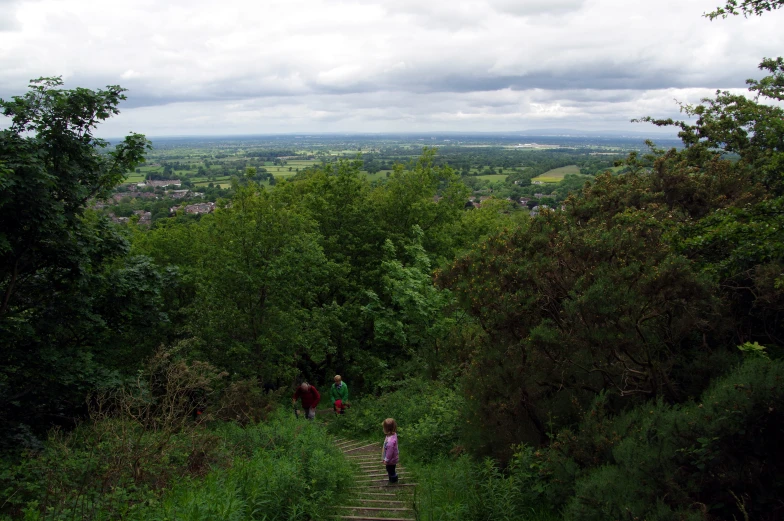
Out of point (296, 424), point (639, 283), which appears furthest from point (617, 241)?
point (296, 424)

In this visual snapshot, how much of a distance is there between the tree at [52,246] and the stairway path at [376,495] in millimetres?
5835

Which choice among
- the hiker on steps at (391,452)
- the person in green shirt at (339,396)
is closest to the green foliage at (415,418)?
the person in green shirt at (339,396)

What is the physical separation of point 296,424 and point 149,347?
808 centimetres

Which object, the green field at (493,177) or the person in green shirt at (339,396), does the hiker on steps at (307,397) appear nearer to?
the person in green shirt at (339,396)

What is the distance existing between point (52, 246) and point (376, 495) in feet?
26.6

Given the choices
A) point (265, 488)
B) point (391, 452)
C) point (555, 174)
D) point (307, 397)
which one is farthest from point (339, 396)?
point (555, 174)

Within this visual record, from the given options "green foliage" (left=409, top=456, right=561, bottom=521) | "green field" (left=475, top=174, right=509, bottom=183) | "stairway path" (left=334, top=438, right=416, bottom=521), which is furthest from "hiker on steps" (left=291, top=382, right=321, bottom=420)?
"green field" (left=475, top=174, right=509, bottom=183)

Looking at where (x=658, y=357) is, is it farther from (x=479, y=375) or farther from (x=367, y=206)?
(x=367, y=206)

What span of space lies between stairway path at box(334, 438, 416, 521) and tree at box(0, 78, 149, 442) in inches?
230

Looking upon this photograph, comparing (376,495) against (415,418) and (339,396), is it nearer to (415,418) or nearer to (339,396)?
(415,418)

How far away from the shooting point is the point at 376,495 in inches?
308

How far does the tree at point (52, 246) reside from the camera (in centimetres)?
974

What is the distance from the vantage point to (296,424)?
1064 cm

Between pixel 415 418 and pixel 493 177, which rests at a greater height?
pixel 493 177
